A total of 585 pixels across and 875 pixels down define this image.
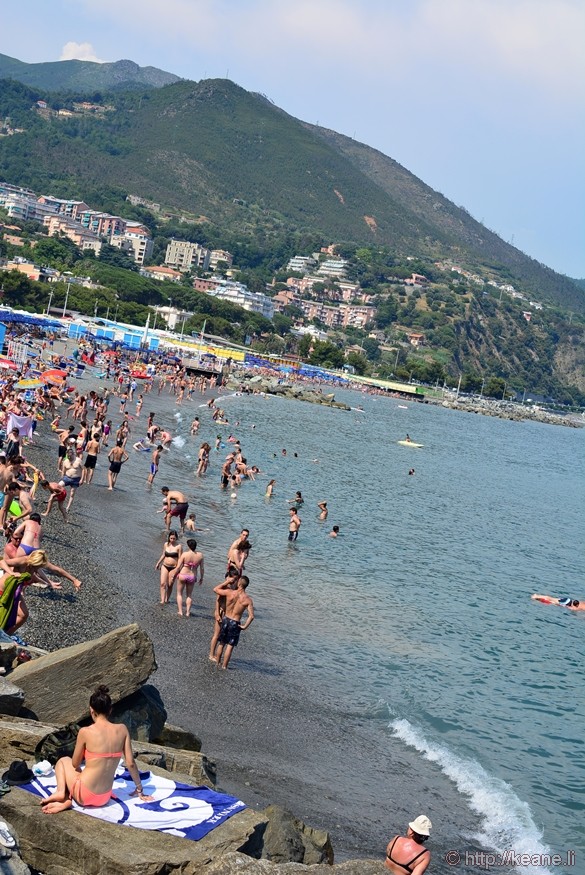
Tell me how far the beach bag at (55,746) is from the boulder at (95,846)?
0.42 metres

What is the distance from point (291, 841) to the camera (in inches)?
285

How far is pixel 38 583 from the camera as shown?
11.8 meters

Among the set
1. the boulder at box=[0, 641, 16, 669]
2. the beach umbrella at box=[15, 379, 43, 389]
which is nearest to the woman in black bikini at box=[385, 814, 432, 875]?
the boulder at box=[0, 641, 16, 669]

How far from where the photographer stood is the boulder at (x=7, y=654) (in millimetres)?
8461

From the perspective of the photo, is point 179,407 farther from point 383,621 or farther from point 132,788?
point 132,788

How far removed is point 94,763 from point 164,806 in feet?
2.03

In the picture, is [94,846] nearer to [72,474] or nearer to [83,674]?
[83,674]

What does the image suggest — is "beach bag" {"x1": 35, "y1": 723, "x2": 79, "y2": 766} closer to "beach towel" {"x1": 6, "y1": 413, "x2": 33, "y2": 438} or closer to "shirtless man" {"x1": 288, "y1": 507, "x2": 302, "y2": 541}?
"shirtless man" {"x1": 288, "y1": 507, "x2": 302, "y2": 541}

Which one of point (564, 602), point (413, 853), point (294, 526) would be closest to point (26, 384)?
point (294, 526)

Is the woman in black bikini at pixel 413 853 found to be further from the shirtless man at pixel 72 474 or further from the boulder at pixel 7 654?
the shirtless man at pixel 72 474

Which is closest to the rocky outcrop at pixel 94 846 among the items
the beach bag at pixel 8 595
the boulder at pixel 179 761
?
the boulder at pixel 179 761

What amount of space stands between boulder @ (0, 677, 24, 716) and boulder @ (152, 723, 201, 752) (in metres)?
1.48

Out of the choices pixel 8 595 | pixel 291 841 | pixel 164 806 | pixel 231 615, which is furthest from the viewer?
pixel 231 615

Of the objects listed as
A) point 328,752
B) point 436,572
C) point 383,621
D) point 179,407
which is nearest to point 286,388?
point 179,407
